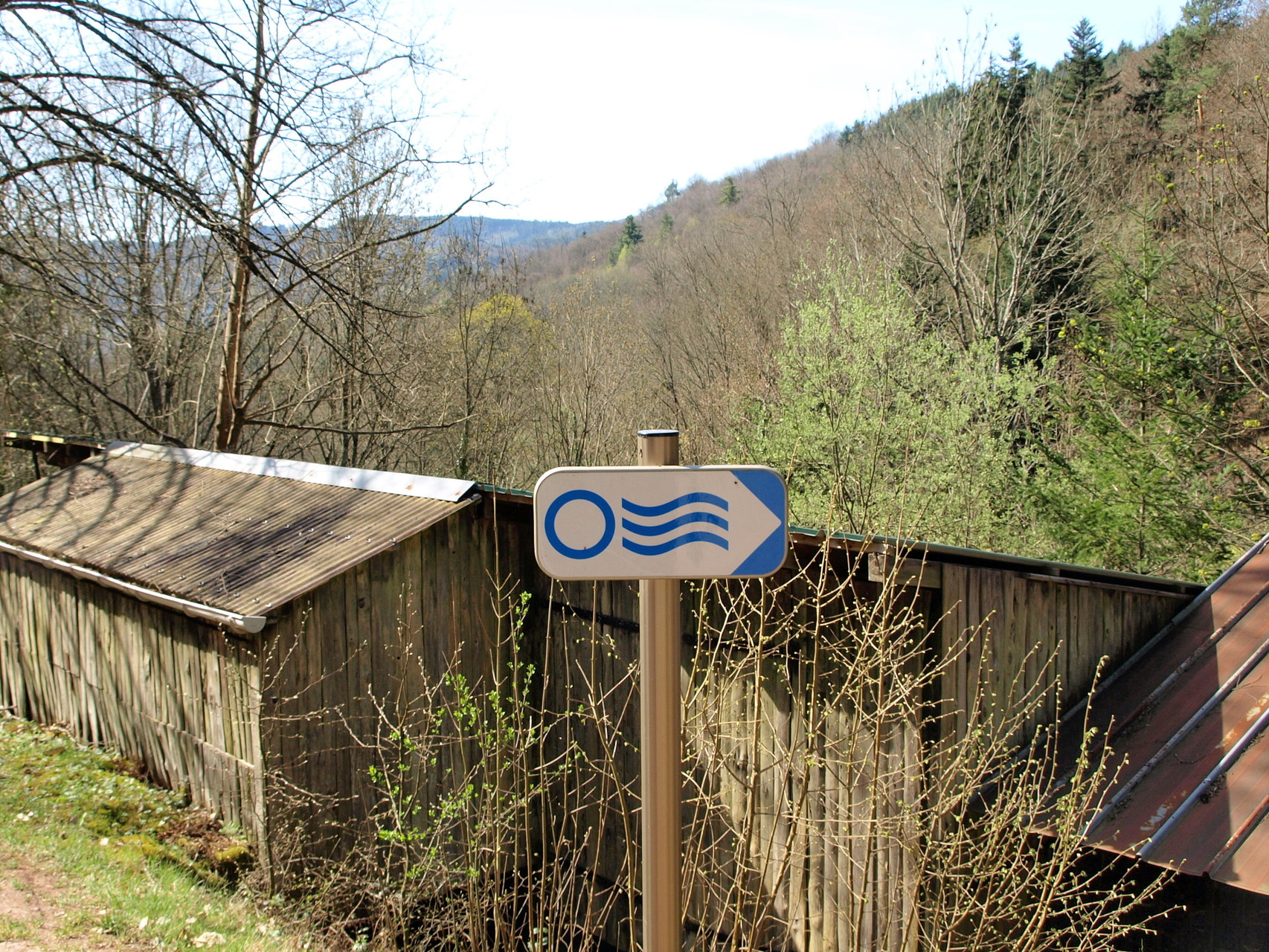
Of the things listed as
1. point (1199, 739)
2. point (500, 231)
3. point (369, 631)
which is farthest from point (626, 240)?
point (1199, 739)

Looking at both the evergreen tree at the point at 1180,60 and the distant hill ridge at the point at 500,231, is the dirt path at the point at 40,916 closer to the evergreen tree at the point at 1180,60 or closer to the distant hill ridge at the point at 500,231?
the distant hill ridge at the point at 500,231

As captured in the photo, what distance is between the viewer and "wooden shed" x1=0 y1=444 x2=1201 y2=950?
235 inches

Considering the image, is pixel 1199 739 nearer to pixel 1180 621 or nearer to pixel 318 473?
pixel 1180 621

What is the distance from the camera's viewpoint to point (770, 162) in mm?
39750

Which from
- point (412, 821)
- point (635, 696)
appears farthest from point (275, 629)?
point (635, 696)

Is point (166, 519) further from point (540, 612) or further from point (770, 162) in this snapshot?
point (770, 162)

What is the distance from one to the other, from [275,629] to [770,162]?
3704cm

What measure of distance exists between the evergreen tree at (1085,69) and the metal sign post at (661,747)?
2677cm

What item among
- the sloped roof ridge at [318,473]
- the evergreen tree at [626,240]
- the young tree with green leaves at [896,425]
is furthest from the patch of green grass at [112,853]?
the evergreen tree at [626,240]

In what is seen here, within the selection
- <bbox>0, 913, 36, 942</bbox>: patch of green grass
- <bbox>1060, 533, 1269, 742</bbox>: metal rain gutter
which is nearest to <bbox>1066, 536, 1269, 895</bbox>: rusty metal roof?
<bbox>1060, 533, 1269, 742</bbox>: metal rain gutter

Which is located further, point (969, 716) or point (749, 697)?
point (749, 697)

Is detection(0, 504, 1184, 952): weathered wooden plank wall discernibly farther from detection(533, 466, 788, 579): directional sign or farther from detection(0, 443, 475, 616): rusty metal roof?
detection(533, 466, 788, 579): directional sign

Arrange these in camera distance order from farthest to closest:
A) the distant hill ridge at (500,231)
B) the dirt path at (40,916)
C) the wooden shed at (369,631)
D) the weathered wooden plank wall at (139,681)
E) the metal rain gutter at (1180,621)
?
the distant hill ridge at (500,231) → the weathered wooden plank wall at (139,681) → the metal rain gutter at (1180,621) → the wooden shed at (369,631) → the dirt path at (40,916)

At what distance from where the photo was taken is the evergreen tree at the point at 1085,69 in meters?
24.8
